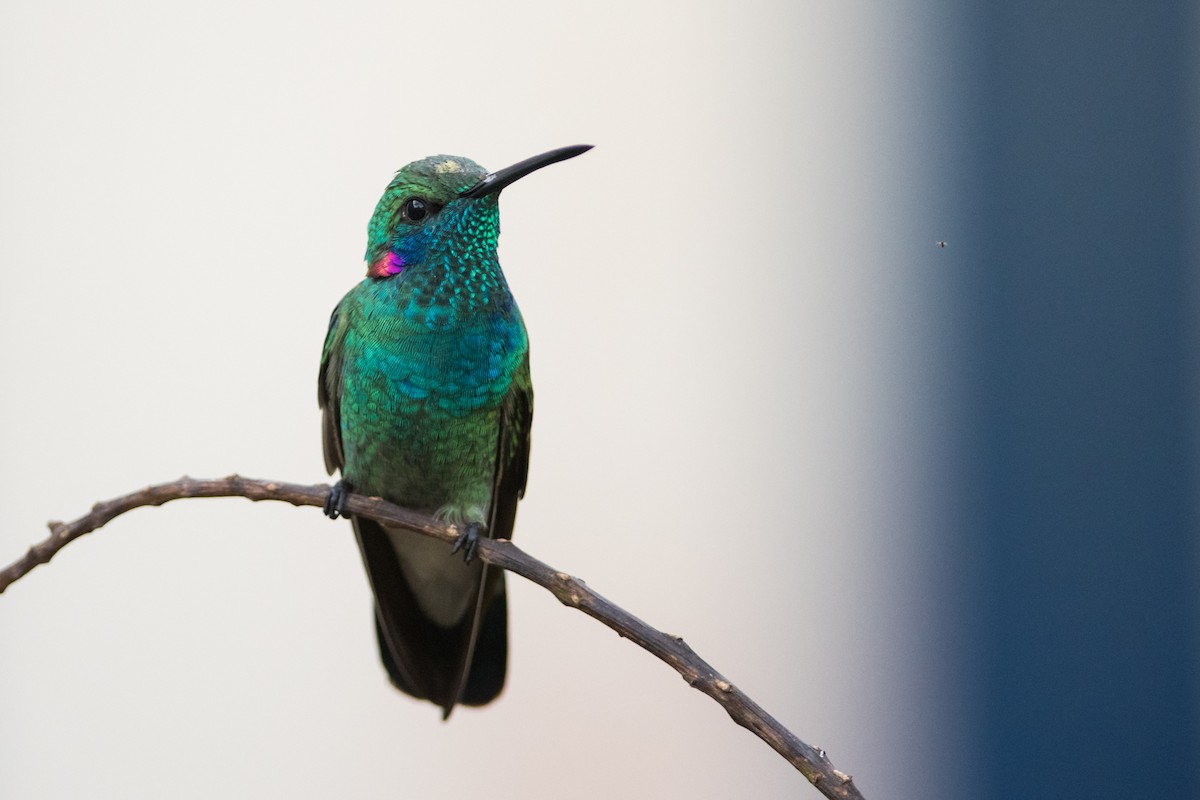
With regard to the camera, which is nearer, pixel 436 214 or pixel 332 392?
pixel 436 214

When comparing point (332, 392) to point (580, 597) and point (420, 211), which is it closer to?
point (420, 211)

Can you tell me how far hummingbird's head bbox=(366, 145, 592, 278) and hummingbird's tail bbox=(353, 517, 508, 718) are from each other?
1.17 ft

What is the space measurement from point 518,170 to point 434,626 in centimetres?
64

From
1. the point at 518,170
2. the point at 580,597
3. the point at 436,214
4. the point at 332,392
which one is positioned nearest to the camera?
the point at 580,597

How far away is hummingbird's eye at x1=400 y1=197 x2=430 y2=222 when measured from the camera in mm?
1185

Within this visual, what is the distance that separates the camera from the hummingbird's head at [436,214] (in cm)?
116

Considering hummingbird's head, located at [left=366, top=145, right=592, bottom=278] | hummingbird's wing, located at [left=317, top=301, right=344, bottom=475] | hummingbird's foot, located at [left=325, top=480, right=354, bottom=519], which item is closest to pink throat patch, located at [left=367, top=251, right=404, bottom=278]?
hummingbird's head, located at [left=366, top=145, right=592, bottom=278]

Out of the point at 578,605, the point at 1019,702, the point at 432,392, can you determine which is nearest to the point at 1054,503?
the point at 1019,702

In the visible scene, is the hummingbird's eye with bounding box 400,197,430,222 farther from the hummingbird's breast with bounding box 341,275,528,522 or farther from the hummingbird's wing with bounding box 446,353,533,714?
the hummingbird's wing with bounding box 446,353,533,714

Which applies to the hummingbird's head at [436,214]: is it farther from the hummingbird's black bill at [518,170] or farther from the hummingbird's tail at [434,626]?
the hummingbird's tail at [434,626]

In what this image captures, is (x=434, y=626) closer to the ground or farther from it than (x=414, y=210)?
closer to the ground

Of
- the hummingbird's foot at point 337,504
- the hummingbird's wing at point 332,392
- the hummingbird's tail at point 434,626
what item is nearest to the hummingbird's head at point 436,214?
the hummingbird's wing at point 332,392

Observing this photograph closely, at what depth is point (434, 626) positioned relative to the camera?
1.43 meters

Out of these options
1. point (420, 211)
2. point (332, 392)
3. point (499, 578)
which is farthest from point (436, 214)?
point (499, 578)
